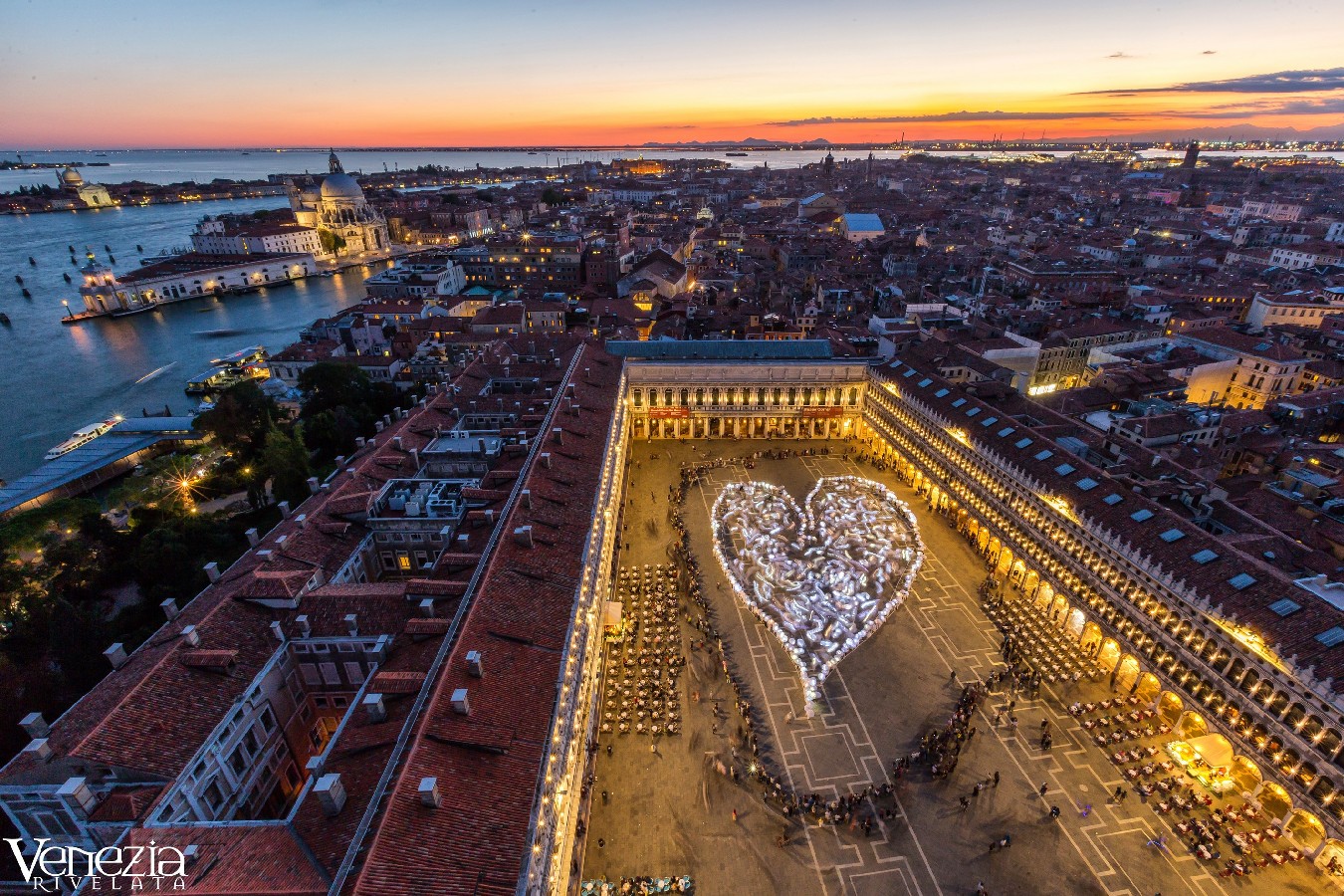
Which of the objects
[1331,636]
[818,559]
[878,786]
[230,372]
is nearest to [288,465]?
[818,559]

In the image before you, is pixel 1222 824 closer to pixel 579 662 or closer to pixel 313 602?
pixel 579 662

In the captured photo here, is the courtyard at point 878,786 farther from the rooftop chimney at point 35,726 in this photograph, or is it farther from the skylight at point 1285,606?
the rooftop chimney at point 35,726

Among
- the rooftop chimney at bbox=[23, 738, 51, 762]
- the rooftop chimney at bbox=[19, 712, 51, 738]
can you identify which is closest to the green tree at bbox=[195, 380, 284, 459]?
the rooftop chimney at bbox=[19, 712, 51, 738]

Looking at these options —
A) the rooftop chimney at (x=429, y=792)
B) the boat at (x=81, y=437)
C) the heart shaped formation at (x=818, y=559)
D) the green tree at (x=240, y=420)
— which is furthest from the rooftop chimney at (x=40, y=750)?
the boat at (x=81, y=437)

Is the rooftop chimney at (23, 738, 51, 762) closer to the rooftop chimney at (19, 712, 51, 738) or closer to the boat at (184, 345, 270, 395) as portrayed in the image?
the rooftop chimney at (19, 712, 51, 738)

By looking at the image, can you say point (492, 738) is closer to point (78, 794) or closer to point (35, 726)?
point (78, 794)

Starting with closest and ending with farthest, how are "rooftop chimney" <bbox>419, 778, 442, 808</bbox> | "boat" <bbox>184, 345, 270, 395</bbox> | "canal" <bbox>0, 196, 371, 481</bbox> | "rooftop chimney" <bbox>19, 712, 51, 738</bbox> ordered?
"rooftop chimney" <bbox>419, 778, 442, 808</bbox>, "rooftop chimney" <bbox>19, 712, 51, 738</bbox>, "canal" <bbox>0, 196, 371, 481</bbox>, "boat" <bbox>184, 345, 270, 395</bbox>

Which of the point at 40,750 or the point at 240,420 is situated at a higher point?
the point at 40,750
